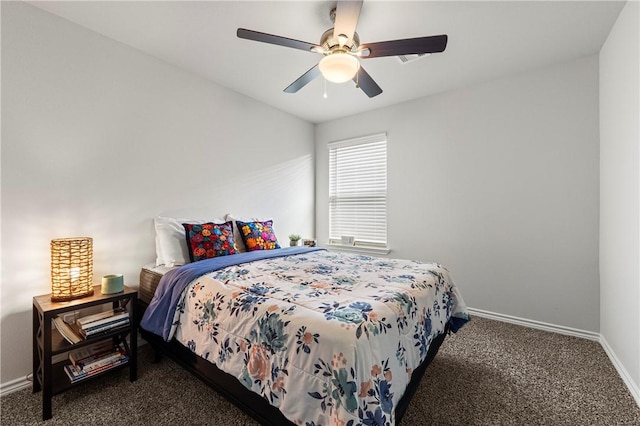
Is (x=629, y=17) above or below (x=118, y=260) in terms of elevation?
above

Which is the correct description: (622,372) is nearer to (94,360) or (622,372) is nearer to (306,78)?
(306,78)

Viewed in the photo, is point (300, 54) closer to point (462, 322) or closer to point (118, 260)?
point (118, 260)

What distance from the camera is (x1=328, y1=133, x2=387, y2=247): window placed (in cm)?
388

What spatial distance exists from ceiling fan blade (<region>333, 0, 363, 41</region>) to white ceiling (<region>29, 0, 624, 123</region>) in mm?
373

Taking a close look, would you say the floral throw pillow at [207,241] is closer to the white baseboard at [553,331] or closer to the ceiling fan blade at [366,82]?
the white baseboard at [553,331]

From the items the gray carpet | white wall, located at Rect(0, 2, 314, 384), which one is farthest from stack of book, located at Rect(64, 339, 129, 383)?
white wall, located at Rect(0, 2, 314, 384)

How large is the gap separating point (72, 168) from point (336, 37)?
7.04ft

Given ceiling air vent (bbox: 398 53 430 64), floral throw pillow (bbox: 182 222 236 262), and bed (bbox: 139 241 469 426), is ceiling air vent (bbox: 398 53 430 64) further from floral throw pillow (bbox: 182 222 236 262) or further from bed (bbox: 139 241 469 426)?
floral throw pillow (bbox: 182 222 236 262)

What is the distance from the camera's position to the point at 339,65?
170 centimetres

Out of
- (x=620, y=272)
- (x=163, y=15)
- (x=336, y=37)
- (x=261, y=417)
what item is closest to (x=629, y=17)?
(x=620, y=272)

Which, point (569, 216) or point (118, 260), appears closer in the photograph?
point (118, 260)

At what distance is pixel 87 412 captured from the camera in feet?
5.37

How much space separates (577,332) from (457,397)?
5.76 ft

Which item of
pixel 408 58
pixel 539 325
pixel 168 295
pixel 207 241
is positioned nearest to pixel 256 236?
pixel 207 241
